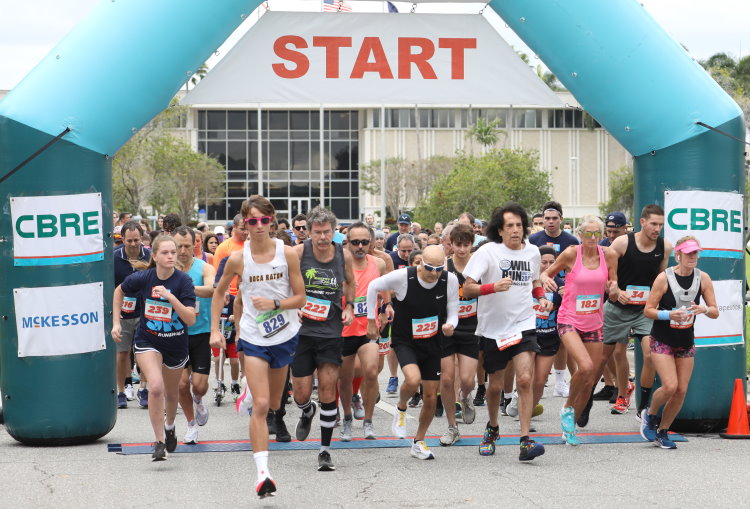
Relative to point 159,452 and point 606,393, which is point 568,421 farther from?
point 159,452

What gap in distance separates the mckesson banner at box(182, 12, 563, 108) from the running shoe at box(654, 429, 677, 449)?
3.21 meters

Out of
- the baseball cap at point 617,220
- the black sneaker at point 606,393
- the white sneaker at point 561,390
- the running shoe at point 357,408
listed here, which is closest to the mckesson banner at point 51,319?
the running shoe at point 357,408

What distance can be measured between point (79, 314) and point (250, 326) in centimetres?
225

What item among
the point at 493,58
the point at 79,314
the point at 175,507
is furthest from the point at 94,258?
the point at 493,58

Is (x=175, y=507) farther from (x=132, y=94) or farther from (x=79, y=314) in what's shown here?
(x=132, y=94)

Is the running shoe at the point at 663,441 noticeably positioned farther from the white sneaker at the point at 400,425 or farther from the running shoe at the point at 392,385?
the running shoe at the point at 392,385

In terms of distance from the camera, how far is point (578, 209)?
298 ft

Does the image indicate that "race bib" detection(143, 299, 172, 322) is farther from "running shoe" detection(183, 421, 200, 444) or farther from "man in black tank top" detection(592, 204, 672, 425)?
"man in black tank top" detection(592, 204, 672, 425)

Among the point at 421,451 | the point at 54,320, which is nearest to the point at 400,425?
the point at 421,451

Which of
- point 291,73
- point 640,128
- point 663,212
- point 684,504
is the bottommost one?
point 684,504

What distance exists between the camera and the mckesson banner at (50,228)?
895 centimetres

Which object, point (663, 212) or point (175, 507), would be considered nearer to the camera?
point (175, 507)

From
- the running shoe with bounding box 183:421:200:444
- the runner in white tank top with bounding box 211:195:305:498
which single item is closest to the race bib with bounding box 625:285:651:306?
the runner in white tank top with bounding box 211:195:305:498

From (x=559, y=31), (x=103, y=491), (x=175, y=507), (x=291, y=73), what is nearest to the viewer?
(x=175, y=507)
